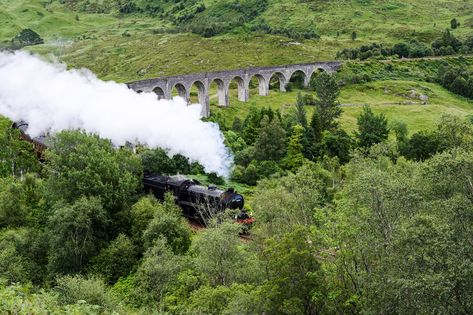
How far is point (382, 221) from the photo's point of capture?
→ 2627cm

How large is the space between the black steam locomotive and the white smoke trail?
539 cm

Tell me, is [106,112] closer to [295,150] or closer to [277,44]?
[295,150]

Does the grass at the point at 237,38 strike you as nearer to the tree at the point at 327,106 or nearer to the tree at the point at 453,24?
the tree at the point at 453,24

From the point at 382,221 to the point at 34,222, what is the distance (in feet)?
108

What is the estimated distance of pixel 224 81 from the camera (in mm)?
105688

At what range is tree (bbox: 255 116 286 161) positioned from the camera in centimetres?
6756

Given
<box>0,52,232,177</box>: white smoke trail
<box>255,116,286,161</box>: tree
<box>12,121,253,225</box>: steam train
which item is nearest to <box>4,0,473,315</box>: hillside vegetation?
<box>255,116,286,161</box>: tree

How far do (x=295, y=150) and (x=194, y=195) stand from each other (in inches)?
1076

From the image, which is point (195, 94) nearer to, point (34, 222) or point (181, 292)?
point (34, 222)

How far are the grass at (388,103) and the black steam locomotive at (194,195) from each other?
45688mm

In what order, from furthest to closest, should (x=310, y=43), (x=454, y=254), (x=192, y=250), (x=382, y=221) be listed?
(x=310, y=43), (x=192, y=250), (x=382, y=221), (x=454, y=254)

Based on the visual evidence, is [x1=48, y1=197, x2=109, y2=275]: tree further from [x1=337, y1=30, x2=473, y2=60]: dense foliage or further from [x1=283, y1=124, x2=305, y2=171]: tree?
[x1=337, y1=30, x2=473, y2=60]: dense foliage

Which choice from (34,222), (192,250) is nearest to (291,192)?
(192,250)

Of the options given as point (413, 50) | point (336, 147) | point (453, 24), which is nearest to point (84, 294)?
point (336, 147)
